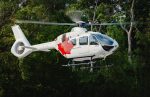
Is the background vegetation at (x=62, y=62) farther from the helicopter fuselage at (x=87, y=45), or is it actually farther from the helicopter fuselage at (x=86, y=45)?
the helicopter fuselage at (x=87, y=45)

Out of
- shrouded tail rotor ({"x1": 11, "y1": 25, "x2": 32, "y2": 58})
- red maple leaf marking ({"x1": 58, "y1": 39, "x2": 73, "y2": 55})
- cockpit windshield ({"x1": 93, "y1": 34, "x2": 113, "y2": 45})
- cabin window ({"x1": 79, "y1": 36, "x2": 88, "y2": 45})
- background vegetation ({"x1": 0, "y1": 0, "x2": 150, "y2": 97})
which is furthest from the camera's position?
background vegetation ({"x1": 0, "y1": 0, "x2": 150, "y2": 97})

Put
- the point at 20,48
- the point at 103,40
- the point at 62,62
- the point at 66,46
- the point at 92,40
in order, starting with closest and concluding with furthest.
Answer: the point at 92,40 < the point at 103,40 < the point at 66,46 < the point at 20,48 < the point at 62,62

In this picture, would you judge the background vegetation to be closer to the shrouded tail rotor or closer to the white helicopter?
the shrouded tail rotor

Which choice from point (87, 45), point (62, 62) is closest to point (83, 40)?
point (87, 45)

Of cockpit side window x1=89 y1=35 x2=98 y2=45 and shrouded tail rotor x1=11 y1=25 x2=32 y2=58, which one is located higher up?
cockpit side window x1=89 y1=35 x2=98 y2=45

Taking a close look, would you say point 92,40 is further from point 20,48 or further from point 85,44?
point 20,48

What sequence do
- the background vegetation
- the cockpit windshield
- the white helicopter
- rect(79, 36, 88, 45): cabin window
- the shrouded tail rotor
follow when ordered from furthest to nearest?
the background vegetation → the shrouded tail rotor → rect(79, 36, 88, 45): cabin window → the cockpit windshield → the white helicopter

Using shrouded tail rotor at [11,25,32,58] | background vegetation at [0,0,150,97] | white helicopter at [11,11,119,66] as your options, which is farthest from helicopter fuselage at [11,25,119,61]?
background vegetation at [0,0,150,97]

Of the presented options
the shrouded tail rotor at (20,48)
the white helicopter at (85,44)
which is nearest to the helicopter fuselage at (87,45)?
the white helicopter at (85,44)

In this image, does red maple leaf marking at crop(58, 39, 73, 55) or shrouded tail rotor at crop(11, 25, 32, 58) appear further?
shrouded tail rotor at crop(11, 25, 32, 58)

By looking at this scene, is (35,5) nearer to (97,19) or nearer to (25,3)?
(25,3)
